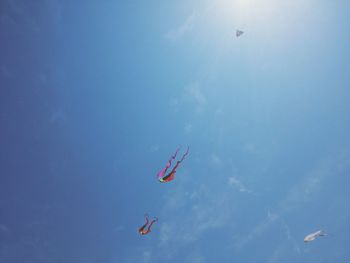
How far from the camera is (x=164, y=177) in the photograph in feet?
47.8
